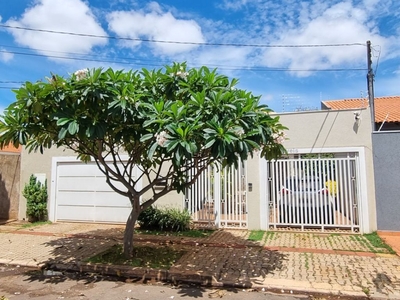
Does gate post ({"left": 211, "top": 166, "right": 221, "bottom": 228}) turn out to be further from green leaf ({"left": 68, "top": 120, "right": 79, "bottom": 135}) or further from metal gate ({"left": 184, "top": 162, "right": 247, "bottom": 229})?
green leaf ({"left": 68, "top": 120, "right": 79, "bottom": 135})

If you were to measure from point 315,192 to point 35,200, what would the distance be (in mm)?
10157

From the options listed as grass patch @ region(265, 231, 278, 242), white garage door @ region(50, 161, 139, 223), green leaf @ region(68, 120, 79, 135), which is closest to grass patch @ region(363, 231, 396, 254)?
grass patch @ region(265, 231, 278, 242)

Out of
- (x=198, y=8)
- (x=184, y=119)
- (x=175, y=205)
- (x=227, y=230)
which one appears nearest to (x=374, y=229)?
(x=227, y=230)

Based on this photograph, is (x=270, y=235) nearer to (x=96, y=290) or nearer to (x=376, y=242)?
(x=376, y=242)

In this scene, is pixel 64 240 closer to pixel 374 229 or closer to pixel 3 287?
pixel 3 287

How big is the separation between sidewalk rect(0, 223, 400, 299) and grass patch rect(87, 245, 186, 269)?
23 cm

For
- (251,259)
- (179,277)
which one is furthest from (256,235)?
(179,277)

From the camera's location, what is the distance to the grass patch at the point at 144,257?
6422 mm

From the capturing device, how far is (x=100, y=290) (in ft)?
17.4

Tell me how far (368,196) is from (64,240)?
9.08 meters

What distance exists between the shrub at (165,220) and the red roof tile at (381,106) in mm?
9444

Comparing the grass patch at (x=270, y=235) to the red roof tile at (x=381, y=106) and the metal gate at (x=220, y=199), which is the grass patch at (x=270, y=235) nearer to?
the metal gate at (x=220, y=199)

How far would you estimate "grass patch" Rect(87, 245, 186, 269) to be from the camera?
21.1ft

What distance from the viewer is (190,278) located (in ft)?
18.7
